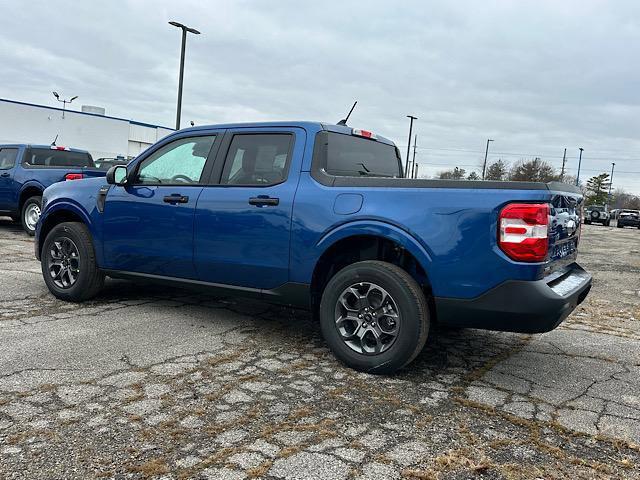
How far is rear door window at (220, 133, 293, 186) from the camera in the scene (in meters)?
4.40

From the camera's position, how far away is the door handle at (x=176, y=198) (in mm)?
4709

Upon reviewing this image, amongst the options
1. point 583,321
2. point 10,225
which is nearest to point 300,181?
point 583,321

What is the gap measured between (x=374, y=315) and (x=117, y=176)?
2.85 meters

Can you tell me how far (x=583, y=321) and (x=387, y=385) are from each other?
10.4 ft

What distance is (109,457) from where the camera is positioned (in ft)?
8.34

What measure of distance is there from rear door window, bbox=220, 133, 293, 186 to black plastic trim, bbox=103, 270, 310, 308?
2.74ft

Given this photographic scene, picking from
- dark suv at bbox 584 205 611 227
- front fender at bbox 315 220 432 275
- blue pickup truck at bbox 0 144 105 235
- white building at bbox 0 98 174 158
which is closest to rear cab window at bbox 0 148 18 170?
blue pickup truck at bbox 0 144 105 235

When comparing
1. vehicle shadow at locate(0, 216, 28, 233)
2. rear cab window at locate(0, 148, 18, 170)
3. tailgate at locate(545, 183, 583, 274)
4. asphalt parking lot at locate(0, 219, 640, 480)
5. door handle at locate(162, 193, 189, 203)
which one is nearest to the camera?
asphalt parking lot at locate(0, 219, 640, 480)

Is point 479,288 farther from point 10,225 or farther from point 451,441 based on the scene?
point 10,225

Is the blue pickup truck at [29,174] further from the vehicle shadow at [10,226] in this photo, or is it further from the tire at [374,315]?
the tire at [374,315]

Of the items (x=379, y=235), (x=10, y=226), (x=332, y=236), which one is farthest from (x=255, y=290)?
(x=10, y=226)

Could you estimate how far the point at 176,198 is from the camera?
4.75 metres

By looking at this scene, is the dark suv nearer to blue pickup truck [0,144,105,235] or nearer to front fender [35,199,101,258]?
blue pickup truck [0,144,105,235]

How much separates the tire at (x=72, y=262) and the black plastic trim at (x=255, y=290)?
0.58 m
